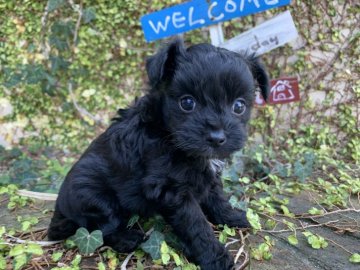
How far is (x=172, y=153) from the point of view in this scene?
2266mm

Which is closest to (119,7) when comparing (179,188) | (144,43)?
(144,43)

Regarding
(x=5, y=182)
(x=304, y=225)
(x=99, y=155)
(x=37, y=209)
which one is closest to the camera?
(x=99, y=155)

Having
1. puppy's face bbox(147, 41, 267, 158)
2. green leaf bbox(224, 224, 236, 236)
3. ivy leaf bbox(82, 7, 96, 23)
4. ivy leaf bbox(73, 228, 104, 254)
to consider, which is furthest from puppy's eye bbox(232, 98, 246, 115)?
ivy leaf bbox(82, 7, 96, 23)

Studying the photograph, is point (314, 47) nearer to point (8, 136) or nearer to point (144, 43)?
point (144, 43)

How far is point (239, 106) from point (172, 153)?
489 mm

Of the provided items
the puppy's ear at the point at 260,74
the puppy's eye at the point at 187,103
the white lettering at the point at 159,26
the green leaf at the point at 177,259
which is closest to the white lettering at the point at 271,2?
the white lettering at the point at 159,26

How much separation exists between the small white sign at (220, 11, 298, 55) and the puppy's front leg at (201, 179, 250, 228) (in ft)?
5.23

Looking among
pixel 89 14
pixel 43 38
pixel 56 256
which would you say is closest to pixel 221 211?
pixel 56 256

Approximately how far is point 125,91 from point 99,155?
2.66 meters

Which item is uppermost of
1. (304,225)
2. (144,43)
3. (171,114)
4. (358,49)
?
(144,43)

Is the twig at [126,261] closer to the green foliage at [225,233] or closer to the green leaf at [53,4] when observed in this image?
the green foliage at [225,233]

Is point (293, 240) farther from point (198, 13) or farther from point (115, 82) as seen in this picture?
point (115, 82)

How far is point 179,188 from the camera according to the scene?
2232mm

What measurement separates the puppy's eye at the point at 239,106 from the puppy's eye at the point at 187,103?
0.25 meters
